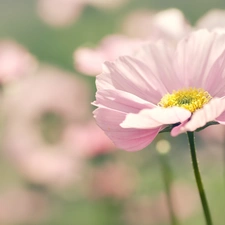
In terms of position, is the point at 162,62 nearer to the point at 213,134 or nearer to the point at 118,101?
the point at 118,101

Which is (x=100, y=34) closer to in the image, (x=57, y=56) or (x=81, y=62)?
(x=57, y=56)

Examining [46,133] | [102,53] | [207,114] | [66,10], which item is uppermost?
[66,10]

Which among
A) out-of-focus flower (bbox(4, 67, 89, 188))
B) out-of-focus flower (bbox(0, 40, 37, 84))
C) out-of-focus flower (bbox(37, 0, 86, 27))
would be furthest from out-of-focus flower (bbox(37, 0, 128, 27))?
out-of-focus flower (bbox(0, 40, 37, 84))

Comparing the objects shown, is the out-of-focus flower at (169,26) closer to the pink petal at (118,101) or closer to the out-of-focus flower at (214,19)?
the out-of-focus flower at (214,19)

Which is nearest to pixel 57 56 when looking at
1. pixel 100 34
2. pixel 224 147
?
pixel 100 34

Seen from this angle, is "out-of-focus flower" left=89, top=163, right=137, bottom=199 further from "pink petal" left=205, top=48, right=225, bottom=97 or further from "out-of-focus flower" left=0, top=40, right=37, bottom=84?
"pink petal" left=205, top=48, right=225, bottom=97

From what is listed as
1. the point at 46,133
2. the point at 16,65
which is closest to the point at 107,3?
the point at 46,133
